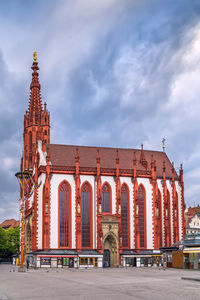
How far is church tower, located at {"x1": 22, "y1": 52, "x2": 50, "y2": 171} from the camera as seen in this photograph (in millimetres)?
93319

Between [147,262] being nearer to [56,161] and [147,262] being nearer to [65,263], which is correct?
[65,263]

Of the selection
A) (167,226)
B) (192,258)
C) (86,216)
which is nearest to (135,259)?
(167,226)

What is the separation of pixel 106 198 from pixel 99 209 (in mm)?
3301

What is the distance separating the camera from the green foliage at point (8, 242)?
108 meters

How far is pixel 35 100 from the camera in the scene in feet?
325

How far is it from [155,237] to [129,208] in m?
7.01

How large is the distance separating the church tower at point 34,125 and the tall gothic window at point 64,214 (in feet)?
72.0

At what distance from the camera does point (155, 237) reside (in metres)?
74.9

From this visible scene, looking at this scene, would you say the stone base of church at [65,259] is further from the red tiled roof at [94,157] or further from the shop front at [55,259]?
the red tiled roof at [94,157]

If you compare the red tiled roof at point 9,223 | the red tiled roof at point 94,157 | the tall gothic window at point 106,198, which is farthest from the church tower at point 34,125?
the red tiled roof at point 9,223

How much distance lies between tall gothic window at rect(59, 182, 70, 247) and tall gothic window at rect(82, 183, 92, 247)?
276 centimetres

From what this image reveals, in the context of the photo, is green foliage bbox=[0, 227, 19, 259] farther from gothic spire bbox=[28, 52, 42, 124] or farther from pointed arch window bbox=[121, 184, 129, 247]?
pointed arch window bbox=[121, 184, 129, 247]

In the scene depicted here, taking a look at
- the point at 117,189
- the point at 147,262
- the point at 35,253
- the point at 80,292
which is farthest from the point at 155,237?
the point at 80,292

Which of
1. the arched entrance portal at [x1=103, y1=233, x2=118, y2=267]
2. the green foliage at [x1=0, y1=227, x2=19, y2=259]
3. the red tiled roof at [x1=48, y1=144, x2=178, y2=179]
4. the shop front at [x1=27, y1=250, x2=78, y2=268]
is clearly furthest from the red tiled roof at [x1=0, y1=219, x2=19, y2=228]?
the shop front at [x1=27, y1=250, x2=78, y2=268]
